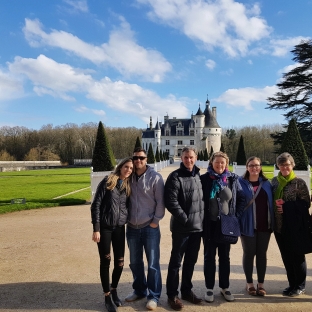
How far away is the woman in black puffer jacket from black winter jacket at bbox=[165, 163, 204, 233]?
52 cm

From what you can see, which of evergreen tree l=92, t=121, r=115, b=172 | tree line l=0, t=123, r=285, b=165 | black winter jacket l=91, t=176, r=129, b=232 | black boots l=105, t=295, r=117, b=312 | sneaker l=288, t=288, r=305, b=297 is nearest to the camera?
black boots l=105, t=295, r=117, b=312

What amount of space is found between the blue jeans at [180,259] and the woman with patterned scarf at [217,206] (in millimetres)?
164

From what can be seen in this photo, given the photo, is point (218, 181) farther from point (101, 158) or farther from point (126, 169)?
point (101, 158)

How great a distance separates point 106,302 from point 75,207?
24.7ft

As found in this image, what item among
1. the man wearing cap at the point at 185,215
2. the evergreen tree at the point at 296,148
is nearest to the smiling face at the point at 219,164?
the man wearing cap at the point at 185,215

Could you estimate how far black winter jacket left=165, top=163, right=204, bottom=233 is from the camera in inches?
130

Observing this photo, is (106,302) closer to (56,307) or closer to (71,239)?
(56,307)

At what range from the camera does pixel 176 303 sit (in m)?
3.24

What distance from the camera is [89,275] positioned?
13.8 feet

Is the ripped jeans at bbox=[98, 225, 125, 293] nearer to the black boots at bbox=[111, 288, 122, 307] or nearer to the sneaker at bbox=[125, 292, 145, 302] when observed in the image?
the black boots at bbox=[111, 288, 122, 307]

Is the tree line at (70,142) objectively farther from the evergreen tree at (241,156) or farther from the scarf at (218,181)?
the scarf at (218,181)

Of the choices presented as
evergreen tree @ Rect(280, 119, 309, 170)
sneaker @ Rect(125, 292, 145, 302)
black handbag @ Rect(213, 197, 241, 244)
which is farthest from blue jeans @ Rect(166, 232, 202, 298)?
evergreen tree @ Rect(280, 119, 309, 170)

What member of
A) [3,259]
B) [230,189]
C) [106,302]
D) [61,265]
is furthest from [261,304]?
[3,259]

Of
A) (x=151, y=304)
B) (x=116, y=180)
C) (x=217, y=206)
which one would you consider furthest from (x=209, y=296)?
(x=116, y=180)
